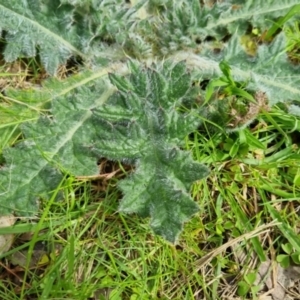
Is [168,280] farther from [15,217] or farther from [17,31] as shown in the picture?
[17,31]

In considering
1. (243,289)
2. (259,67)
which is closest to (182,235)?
(243,289)

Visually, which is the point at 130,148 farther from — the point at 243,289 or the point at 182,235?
the point at 243,289

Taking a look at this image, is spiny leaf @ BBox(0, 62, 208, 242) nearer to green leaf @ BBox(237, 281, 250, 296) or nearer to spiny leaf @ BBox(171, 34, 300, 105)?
spiny leaf @ BBox(171, 34, 300, 105)

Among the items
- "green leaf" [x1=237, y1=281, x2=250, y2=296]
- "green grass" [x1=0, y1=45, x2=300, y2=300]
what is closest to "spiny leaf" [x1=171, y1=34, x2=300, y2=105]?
"green grass" [x1=0, y1=45, x2=300, y2=300]

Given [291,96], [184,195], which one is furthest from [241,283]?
[291,96]

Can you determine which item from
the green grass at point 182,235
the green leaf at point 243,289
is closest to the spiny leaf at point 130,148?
the green grass at point 182,235

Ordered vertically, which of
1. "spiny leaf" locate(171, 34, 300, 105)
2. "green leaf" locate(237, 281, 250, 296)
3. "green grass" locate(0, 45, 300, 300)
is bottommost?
"green leaf" locate(237, 281, 250, 296)
